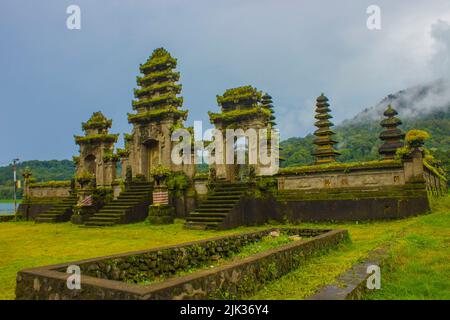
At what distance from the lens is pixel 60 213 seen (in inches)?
942

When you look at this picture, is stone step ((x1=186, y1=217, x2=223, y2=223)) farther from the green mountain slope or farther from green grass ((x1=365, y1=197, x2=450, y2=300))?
the green mountain slope

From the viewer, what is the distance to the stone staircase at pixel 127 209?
19.3 metres

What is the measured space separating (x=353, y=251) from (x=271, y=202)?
8.67 meters

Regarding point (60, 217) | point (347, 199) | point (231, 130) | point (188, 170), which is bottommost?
point (60, 217)

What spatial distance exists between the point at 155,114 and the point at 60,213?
9373mm

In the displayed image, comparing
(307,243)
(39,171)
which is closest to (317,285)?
(307,243)

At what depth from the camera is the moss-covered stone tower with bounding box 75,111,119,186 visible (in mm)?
25047

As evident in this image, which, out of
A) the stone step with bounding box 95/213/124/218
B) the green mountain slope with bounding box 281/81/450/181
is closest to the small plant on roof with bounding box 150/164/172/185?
the stone step with bounding box 95/213/124/218

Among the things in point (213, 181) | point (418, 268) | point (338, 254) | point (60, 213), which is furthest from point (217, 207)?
point (60, 213)

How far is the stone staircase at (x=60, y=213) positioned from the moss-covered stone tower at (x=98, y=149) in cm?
227

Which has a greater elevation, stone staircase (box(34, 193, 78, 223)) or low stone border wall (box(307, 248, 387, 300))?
low stone border wall (box(307, 248, 387, 300))

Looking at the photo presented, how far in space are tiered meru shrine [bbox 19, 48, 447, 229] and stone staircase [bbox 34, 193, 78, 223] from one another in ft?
0.24

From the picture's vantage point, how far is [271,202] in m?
18.0
